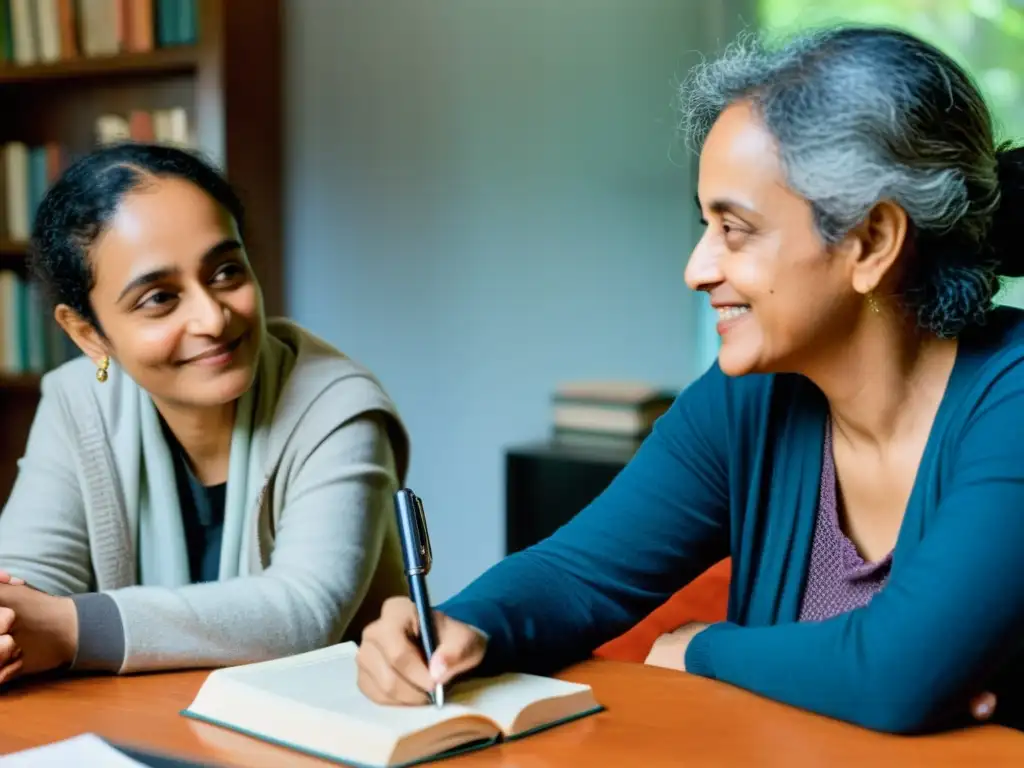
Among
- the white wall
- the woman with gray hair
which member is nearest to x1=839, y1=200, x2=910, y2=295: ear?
the woman with gray hair

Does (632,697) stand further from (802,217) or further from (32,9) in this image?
(32,9)

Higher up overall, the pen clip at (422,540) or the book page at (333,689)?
the pen clip at (422,540)

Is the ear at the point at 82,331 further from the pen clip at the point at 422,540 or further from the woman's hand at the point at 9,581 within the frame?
the pen clip at the point at 422,540

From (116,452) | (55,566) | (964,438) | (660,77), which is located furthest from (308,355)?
(660,77)

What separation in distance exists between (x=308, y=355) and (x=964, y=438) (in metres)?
0.92

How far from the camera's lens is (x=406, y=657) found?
3.40ft

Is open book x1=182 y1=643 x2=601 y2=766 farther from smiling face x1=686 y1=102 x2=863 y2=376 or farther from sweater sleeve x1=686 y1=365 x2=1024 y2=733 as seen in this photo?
smiling face x1=686 y1=102 x2=863 y2=376

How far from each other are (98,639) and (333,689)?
1.17ft

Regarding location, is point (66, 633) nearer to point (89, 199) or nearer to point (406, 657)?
point (406, 657)

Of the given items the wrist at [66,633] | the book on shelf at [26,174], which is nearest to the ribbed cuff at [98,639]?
the wrist at [66,633]

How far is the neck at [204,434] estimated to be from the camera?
68.1 inches

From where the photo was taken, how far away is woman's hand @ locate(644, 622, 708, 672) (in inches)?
49.9

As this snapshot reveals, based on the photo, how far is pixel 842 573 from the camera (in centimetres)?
133

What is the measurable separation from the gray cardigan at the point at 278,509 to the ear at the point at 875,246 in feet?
2.30
